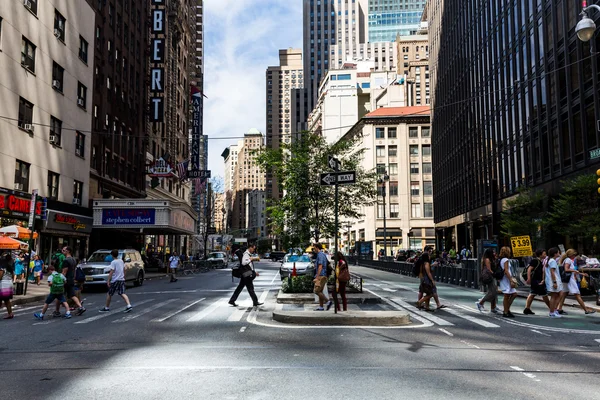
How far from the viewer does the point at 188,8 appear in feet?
271

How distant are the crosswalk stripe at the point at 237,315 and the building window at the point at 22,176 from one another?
64.4ft

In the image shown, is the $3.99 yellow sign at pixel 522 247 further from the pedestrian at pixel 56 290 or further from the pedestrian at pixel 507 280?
the pedestrian at pixel 56 290

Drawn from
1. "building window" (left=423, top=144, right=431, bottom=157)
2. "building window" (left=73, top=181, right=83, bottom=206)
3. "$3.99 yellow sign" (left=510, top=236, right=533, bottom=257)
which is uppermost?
"building window" (left=423, top=144, right=431, bottom=157)

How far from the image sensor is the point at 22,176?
2989 centimetres

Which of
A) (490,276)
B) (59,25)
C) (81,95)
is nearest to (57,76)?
(59,25)

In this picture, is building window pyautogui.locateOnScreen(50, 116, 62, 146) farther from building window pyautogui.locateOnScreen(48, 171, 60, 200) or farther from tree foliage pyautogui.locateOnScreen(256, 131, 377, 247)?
tree foliage pyautogui.locateOnScreen(256, 131, 377, 247)

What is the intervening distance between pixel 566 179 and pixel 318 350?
1123 inches

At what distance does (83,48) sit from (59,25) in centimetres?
396

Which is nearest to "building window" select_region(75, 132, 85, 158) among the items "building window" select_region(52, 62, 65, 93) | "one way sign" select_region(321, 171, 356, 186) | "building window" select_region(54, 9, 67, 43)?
"building window" select_region(52, 62, 65, 93)

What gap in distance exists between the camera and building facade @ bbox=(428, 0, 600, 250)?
1271 inches

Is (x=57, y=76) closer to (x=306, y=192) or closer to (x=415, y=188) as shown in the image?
(x=306, y=192)

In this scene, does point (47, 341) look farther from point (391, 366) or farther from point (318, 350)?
point (391, 366)

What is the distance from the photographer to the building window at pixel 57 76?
33688mm

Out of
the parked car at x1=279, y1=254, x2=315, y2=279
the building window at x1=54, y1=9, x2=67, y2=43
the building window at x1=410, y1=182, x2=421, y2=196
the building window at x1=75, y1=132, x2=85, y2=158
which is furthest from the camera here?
the building window at x1=410, y1=182, x2=421, y2=196
